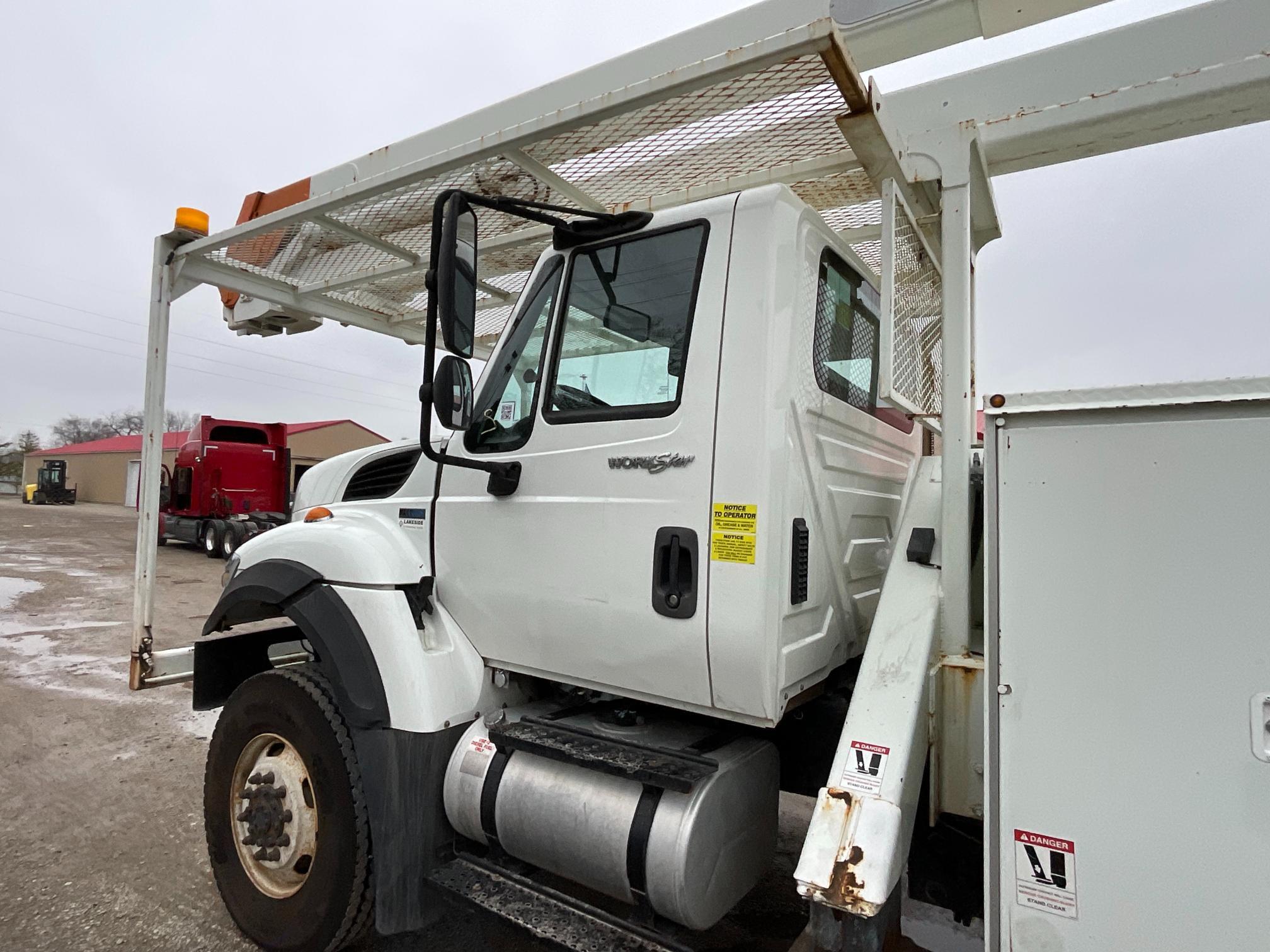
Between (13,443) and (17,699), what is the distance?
6872cm

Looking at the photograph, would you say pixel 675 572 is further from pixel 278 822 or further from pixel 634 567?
pixel 278 822

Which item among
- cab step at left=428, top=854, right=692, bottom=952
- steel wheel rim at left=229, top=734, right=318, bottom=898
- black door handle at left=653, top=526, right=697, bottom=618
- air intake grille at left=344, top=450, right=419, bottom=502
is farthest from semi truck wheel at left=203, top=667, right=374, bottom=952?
black door handle at left=653, top=526, right=697, bottom=618

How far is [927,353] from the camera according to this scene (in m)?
2.77

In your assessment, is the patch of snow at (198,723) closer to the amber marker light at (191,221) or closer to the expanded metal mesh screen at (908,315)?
the amber marker light at (191,221)

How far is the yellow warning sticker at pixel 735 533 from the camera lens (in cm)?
205

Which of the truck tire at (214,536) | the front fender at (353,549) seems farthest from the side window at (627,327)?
the truck tire at (214,536)

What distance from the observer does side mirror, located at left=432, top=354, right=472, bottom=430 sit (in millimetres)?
2221

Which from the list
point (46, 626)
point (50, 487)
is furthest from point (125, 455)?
point (46, 626)

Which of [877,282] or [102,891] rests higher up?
[877,282]

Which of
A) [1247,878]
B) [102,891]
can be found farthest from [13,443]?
[1247,878]

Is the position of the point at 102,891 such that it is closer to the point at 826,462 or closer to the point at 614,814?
the point at 614,814

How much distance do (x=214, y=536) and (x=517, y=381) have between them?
17.8 m

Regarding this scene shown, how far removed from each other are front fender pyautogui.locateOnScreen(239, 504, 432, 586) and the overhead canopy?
3.97 feet

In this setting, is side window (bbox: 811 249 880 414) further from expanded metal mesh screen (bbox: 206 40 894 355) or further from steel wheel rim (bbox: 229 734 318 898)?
steel wheel rim (bbox: 229 734 318 898)
